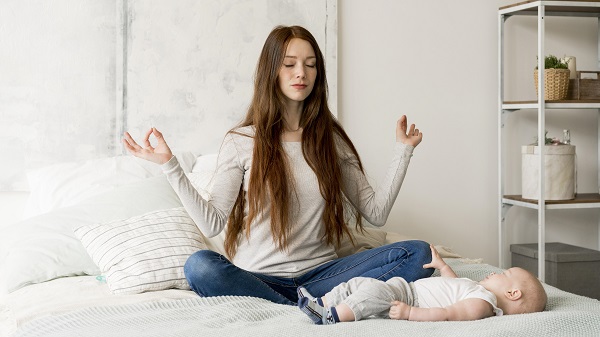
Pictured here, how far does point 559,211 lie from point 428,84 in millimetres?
939

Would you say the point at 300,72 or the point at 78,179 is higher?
the point at 300,72

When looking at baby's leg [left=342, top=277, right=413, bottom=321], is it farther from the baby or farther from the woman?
the woman

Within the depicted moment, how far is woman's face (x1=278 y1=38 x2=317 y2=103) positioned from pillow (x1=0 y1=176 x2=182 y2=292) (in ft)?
1.97

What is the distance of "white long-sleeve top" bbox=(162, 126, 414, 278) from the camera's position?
2.26 meters

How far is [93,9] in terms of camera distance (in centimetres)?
313

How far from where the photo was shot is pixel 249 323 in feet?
5.82

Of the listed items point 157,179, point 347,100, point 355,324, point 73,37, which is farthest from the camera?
point 347,100

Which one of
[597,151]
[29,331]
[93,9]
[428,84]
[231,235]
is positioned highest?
[93,9]

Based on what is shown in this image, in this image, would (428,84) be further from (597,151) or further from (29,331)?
(29,331)

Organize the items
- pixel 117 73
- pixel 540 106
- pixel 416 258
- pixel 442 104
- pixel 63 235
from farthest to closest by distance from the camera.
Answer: pixel 442 104, pixel 540 106, pixel 117 73, pixel 63 235, pixel 416 258

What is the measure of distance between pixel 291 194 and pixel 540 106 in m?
1.54

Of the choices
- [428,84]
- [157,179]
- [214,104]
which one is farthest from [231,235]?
[428,84]

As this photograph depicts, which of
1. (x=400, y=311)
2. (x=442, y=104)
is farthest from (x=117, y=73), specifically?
(x=400, y=311)

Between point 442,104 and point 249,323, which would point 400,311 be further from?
point 442,104
